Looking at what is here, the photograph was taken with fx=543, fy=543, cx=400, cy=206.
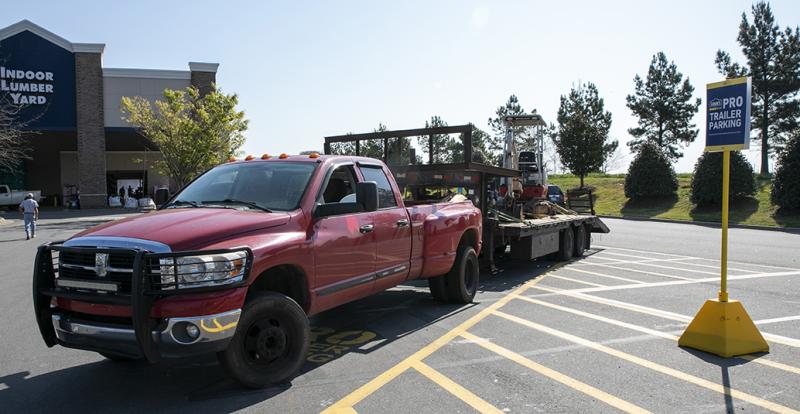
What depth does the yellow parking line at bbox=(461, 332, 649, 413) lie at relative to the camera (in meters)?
4.11

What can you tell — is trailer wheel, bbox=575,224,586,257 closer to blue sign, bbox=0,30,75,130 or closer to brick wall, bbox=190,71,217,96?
brick wall, bbox=190,71,217,96

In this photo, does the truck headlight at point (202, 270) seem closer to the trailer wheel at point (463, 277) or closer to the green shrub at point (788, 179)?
the trailer wheel at point (463, 277)

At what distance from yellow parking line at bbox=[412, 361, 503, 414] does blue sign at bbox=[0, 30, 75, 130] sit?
37203mm

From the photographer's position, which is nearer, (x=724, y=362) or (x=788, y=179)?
(x=724, y=362)

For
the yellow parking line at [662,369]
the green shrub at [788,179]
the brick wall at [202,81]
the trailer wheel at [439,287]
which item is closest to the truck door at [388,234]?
the trailer wheel at [439,287]

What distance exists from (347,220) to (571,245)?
845cm

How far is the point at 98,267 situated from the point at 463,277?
4.70 meters

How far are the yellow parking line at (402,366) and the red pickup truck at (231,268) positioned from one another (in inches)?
23.4

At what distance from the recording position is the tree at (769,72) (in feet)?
132

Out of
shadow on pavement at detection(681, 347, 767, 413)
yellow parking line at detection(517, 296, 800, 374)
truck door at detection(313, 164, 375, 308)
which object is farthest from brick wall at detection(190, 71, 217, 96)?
shadow on pavement at detection(681, 347, 767, 413)

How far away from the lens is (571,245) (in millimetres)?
12461

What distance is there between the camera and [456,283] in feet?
24.3

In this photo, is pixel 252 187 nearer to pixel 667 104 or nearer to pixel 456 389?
pixel 456 389

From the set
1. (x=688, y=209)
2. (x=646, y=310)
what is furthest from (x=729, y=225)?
(x=646, y=310)
